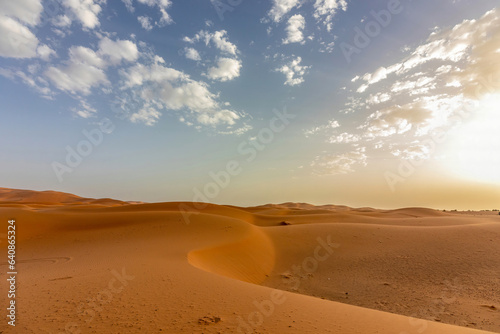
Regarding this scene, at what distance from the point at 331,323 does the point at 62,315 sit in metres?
4.35

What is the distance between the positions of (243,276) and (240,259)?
1.20 meters

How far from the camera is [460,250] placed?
10.2 m

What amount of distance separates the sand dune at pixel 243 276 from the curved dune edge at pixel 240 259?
0.07 meters

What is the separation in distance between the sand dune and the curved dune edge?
0.22 feet

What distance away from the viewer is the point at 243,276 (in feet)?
30.1

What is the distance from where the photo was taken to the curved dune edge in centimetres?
864

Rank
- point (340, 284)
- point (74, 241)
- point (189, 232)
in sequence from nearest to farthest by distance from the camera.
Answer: point (340, 284) → point (74, 241) → point (189, 232)

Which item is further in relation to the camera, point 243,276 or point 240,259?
point 240,259

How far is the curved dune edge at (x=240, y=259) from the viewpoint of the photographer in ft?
28.3

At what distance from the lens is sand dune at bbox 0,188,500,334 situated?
151 inches

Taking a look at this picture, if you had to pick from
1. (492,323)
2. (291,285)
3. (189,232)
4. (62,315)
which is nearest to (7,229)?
(189,232)

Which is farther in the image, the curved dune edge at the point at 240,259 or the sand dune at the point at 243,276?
the curved dune edge at the point at 240,259

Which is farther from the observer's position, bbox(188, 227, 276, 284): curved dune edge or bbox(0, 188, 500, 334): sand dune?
bbox(188, 227, 276, 284): curved dune edge

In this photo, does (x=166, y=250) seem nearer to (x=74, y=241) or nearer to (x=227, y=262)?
(x=227, y=262)
